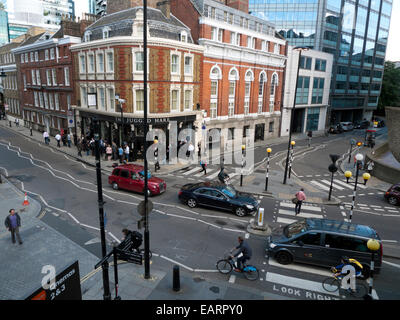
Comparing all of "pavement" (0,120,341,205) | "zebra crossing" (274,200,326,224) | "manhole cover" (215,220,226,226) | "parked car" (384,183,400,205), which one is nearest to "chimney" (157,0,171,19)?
"pavement" (0,120,341,205)

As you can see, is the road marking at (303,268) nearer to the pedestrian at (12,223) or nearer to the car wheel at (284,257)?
the car wheel at (284,257)

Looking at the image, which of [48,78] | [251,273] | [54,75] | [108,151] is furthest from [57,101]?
[251,273]

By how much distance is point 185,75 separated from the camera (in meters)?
29.5

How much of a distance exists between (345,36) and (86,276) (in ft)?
228

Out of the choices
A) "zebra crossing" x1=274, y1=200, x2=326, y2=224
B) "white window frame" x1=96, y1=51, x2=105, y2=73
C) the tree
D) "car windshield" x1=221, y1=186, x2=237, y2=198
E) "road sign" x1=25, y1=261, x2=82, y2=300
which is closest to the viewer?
"road sign" x1=25, y1=261, x2=82, y2=300

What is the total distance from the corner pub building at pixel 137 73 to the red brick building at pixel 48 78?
3.23m

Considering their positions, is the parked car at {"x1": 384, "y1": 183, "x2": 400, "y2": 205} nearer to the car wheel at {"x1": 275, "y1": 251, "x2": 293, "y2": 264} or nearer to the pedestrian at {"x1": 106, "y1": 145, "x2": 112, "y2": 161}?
the car wheel at {"x1": 275, "y1": 251, "x2": 293, "y2": 264}

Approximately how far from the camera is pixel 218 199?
1647 centimetres

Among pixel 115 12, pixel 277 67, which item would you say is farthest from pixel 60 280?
pixel 277 67

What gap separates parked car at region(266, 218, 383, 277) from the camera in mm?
10664

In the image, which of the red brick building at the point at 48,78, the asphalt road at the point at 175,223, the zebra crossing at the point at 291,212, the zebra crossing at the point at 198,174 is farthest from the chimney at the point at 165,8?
the zebra crossing at the point at 291,212

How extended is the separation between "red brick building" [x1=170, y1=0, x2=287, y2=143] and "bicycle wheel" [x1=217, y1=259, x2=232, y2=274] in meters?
24.0

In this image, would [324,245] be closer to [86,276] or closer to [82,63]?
[86,276]
